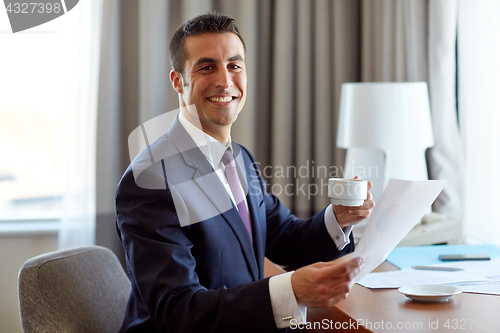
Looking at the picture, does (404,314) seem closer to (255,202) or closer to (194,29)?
(255,202)

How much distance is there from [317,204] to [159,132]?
103 centimetres

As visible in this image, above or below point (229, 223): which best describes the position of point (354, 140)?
above

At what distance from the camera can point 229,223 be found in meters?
1.16

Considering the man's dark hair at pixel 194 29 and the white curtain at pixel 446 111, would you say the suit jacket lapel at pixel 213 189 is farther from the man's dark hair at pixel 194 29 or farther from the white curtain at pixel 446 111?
the white curtain at pixel 446 111

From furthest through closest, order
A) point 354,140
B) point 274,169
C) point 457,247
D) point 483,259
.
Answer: point 274,169, point 354,140, point 457,247, point 483,259

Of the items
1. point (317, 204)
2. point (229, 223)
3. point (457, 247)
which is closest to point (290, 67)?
point (317, 204)

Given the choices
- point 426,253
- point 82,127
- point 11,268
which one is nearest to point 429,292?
point 426,253

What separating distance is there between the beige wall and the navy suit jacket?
161 cm

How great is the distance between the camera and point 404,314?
0.95 meters

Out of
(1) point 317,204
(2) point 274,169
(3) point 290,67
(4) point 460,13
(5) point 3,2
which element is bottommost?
(1) point 317,204

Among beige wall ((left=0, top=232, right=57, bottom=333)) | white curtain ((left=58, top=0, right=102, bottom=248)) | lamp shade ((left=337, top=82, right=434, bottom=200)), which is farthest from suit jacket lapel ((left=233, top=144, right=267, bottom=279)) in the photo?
beige wall ((left=0, top=232, right=57, bottom=333))

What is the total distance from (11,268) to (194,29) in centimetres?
189

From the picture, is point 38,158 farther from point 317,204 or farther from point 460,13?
point 460,13

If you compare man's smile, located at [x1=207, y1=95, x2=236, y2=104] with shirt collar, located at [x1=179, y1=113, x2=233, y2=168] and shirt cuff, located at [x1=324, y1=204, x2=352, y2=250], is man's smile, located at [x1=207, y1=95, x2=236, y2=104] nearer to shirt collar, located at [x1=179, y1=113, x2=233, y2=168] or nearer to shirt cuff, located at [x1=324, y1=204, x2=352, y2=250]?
shirt collar, located at [x1=179, y1=113, x2=233, y2=168]
